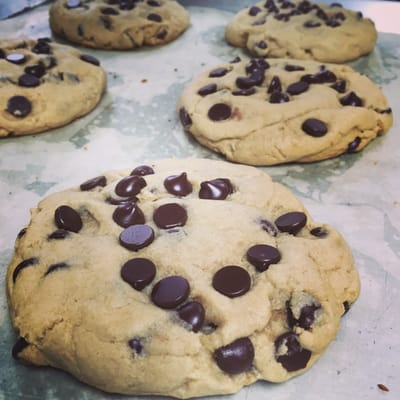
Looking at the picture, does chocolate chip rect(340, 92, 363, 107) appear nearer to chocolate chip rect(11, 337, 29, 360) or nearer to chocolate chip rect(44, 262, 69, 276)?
chocolate chip rect(44, 262, 69, 276)

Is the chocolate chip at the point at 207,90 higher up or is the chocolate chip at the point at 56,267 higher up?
the chocolate chip at the point at 56,267

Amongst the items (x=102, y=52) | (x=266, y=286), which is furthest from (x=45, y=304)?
(x=102, y=52)

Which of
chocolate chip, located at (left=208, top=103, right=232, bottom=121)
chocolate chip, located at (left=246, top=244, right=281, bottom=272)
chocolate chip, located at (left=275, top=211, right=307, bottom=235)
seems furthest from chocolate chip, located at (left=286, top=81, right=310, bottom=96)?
chocolate chip, located at (left=246, top=244, right=281, bottom=272)

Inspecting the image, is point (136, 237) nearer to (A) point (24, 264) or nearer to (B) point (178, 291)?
(B) point (178, 291)

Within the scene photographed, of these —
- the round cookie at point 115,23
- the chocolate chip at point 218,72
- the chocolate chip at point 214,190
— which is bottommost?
the round cookie at point 115,23

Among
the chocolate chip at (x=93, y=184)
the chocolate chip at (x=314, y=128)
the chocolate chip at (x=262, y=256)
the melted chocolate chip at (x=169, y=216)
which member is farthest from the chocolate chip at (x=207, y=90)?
the chocolate chip at (x=262, y=256)

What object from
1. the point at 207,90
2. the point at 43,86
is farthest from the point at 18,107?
the point at 207,90

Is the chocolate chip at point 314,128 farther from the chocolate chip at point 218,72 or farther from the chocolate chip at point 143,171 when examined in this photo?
the chocolate chip at point 143,171
